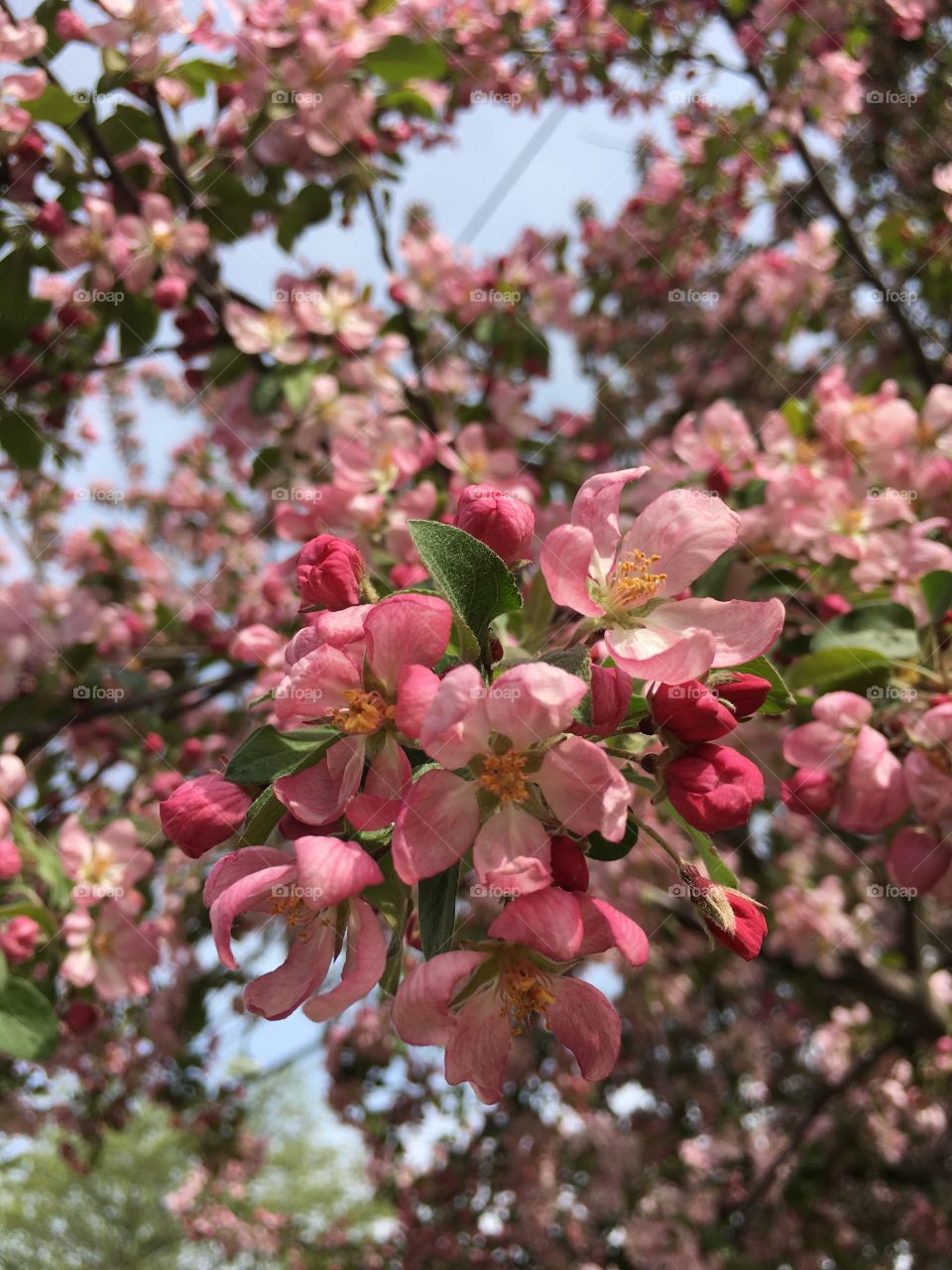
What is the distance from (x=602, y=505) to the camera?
0.88 metres

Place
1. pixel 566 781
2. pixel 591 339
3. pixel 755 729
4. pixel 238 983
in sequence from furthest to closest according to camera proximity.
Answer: pixel 591 339 → pixel 238 983 → pixel 755 729 → pixel 566 781

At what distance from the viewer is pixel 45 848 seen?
1763mm

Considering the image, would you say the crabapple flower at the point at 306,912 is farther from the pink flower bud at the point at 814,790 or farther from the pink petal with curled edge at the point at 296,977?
the pink flower bud at the point at 814,790

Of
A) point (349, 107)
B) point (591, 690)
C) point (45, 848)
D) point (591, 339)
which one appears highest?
point (349, 107)

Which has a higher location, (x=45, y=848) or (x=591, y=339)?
(x=591, y=339)

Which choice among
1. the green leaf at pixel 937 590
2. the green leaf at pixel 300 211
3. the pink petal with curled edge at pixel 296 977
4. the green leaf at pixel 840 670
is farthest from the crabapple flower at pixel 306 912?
the green leaf at pixel 300 211

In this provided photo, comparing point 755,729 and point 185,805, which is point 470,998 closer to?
point 185,805

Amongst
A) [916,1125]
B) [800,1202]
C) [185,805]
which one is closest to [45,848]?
[185,805]

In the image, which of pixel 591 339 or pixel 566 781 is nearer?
pixel 566 781

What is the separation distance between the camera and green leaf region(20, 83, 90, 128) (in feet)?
5.64

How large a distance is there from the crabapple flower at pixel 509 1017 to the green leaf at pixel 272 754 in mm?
230

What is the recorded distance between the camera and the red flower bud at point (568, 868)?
724 millimetres

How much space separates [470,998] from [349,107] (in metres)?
2.05

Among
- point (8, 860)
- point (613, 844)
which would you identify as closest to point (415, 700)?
point (613, 844)
